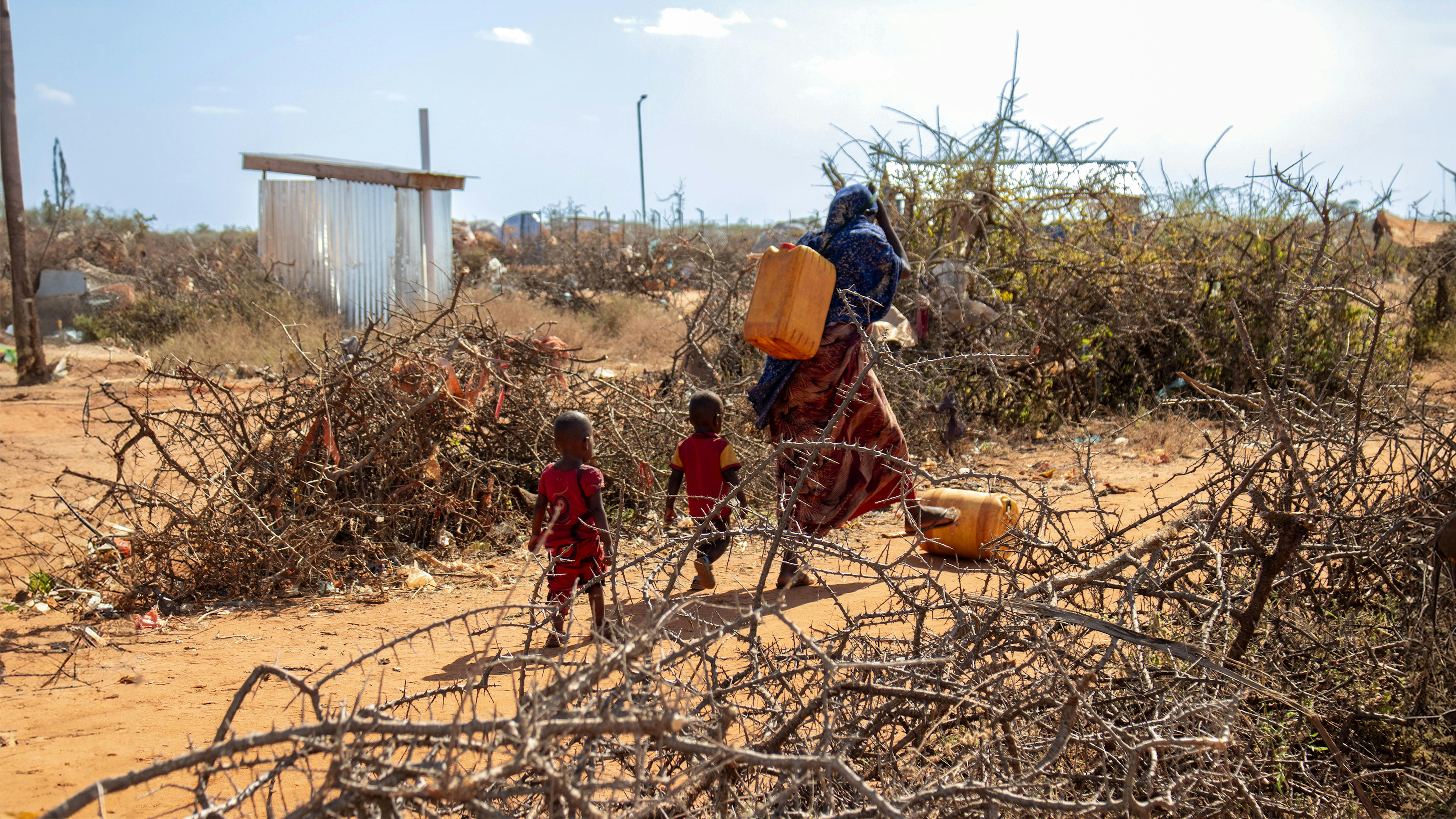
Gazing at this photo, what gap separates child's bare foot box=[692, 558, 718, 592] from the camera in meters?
4.35

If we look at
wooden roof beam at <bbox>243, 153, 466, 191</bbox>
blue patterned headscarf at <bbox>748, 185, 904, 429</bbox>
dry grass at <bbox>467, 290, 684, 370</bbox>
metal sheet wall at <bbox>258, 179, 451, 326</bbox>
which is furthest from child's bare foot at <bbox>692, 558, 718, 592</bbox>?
wooden roof beam at <bbox>243, 153, 466, 191</bbox>

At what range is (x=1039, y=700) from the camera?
6.82ft

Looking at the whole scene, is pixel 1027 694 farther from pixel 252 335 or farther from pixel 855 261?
pixel 252 335

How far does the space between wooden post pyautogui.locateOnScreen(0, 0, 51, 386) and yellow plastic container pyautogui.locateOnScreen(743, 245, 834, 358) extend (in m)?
10.1

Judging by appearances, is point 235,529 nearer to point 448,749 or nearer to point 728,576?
point 728,576

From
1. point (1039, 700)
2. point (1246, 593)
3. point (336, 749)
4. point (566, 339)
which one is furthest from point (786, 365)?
point (566, 339)

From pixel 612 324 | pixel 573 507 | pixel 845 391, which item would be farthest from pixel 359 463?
pixel 612 324

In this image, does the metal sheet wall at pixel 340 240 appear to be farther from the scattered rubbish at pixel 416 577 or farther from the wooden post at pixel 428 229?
the scattered rubbish at pixel 416 577

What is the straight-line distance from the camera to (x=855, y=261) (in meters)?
4.40

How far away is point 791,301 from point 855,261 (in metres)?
0.49

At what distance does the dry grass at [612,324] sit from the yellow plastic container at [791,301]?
648 cm

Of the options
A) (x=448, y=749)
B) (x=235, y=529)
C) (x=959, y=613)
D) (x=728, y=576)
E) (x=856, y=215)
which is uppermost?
(x=856, y=215)

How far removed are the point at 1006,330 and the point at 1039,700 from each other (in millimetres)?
6333

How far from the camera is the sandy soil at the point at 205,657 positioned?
9.04 ft
